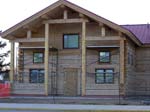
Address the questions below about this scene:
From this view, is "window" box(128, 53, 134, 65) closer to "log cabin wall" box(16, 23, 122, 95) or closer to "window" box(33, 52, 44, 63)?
"log cabin wall" box(16, 23, 122, 95)

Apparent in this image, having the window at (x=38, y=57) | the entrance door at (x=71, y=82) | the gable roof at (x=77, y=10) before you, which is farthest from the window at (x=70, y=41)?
the gable roof at (x=77, y=10)

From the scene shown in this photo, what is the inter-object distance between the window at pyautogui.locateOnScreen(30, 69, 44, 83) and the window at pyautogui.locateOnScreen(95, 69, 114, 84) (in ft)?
15.2

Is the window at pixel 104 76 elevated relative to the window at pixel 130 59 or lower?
lower

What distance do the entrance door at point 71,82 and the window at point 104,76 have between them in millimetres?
1867

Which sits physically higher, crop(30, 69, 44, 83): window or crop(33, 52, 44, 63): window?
crop(33, 52, 44, 63): window

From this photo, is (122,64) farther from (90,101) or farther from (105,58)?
(90,101)

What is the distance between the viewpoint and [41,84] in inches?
1344

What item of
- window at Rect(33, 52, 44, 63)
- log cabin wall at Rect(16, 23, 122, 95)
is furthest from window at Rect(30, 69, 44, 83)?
window at Rect(33, 52, 44, 63)

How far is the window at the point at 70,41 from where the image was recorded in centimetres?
3462

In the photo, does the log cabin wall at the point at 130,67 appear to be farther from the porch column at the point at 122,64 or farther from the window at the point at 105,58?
the window at the point at 105,58

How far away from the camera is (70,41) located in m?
34.8

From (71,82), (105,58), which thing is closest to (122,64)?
(105,58)

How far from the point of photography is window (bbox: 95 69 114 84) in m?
33.2

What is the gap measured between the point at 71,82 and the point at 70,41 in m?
3.35
